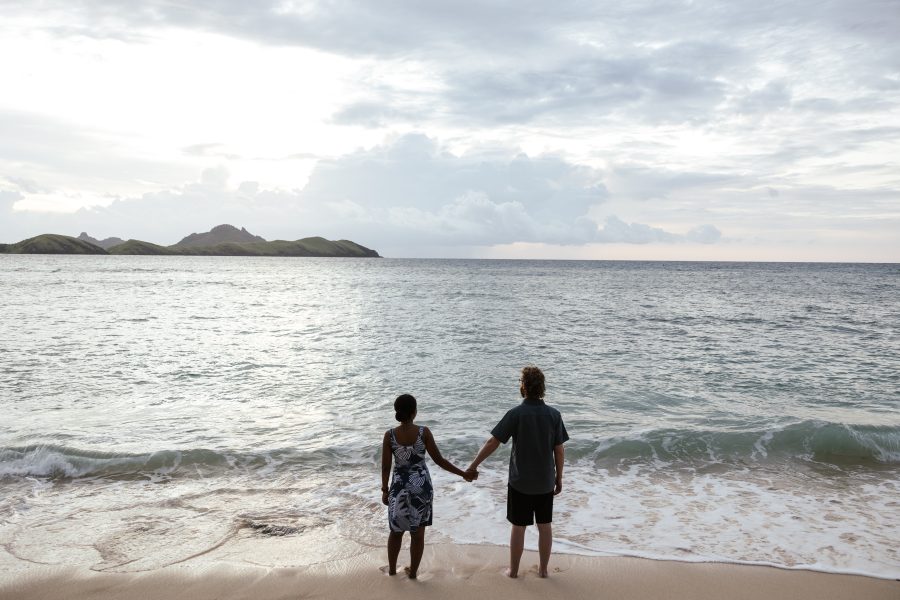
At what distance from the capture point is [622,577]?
6762 mm

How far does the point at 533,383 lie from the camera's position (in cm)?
625

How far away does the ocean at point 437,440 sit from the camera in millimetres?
7887

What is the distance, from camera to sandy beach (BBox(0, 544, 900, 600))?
249 inches

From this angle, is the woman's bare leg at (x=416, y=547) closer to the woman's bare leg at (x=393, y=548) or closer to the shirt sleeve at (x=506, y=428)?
the woman's bare leg at (x=393, y=548)

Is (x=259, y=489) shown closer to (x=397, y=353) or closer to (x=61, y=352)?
(x=397, y=353)

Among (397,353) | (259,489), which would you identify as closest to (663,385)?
(397,353)

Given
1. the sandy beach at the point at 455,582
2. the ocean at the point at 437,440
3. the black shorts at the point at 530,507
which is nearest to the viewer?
the sandy beach at the point at 455,582

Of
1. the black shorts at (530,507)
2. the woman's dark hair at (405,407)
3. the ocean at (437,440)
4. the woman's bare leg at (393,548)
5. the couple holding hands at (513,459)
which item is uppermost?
the woman's dark hair at (405,407)

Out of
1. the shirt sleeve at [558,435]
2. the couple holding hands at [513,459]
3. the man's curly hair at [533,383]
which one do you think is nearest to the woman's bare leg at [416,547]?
the couple holding hands at [513,459]

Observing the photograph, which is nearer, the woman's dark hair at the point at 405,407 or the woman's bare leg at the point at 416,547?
the woman's dark hair at the point at 405,407

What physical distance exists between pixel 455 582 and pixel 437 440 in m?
6.47

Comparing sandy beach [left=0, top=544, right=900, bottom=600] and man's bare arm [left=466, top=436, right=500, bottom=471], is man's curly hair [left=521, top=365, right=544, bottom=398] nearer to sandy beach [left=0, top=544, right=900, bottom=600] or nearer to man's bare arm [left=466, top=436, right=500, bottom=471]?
man's bare arm [left=466, top=436, right=500, bottom=471]

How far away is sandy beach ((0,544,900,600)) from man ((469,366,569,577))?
2.74ft

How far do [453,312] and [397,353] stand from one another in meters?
18.0
